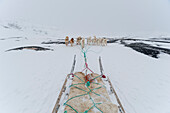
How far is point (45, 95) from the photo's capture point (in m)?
2.86

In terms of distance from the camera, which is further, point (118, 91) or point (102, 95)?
point (118, 91)

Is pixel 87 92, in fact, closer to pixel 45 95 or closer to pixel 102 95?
pixel 102 95

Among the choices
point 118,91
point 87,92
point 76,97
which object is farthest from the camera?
point 118,91

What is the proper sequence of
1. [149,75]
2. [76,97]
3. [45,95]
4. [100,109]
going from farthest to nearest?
[149,75] < [45,95] < [76,97] < [100,109]

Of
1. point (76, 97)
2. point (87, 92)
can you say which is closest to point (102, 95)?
point (87, 92)

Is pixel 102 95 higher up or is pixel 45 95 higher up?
pixel 102 95

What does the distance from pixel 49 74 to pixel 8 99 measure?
69.3 inches

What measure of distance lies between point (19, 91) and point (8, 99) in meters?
0.36

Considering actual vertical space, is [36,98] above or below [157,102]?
above

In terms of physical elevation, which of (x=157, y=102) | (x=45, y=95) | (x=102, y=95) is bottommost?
(x=157, y=102)

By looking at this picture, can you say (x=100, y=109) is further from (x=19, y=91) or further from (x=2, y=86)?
(x=2, y=86)

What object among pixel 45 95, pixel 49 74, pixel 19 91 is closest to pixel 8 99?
pixel 19 91

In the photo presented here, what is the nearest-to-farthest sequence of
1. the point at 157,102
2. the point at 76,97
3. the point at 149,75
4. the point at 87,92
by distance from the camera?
1. the point at 76,97
2. the point at 87,92
3. the point at 157,102
4. the point at 149,75

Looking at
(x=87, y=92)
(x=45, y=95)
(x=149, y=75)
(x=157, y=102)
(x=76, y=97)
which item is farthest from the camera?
(x=149, y=75)
